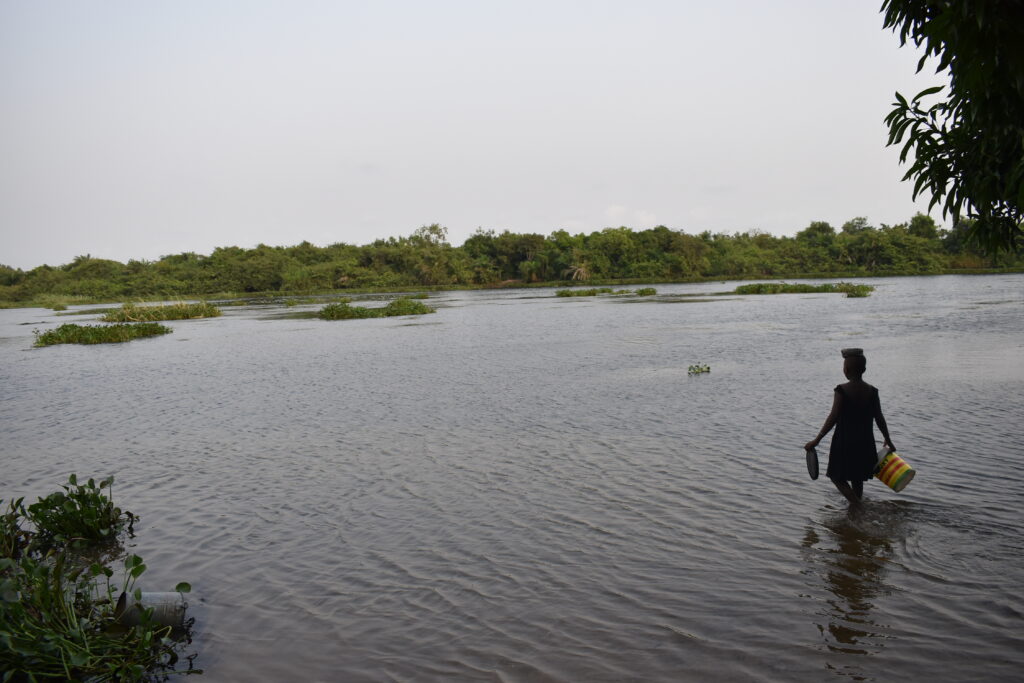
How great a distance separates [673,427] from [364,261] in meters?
124

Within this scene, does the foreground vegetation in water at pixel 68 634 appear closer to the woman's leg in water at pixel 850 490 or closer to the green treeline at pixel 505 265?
the woman's leg in water at pixel 850 490

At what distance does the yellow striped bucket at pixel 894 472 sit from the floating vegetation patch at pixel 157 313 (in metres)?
56.1

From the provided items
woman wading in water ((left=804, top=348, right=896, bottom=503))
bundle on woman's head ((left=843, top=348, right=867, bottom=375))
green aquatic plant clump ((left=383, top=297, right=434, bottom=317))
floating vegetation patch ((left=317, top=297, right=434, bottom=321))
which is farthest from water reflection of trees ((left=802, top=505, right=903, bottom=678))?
green aquatic plant clump ((left=383, top=297, right=434, bottom=317))

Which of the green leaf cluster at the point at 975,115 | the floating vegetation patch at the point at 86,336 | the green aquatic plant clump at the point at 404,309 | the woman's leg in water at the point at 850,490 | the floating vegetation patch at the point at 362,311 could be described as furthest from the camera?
the green aquatic plant clump at the point at 404,309

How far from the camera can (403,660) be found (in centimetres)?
517

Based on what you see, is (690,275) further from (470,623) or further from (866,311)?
(470,623)

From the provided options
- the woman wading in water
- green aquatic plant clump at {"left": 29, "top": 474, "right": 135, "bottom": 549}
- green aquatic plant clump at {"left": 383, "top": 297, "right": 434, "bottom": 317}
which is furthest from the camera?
green aquatic plant clump at {"left": 383, "top": 297, "right": 434, "bottom": 317}

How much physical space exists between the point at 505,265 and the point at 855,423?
395ft

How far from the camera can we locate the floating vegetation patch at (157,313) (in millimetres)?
53453

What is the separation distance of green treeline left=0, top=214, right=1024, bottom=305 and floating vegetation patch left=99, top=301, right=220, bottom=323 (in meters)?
55.5

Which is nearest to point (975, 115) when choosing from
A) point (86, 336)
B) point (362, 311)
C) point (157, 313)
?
point (86, 336)

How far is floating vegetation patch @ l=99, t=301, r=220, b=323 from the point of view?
175 ft

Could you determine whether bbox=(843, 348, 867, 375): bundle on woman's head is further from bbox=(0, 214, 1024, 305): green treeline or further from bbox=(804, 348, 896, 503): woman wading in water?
bbox=(0, 214, 1024, 305): green treeline

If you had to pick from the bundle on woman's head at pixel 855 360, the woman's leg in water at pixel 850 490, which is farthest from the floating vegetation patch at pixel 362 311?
the bundle on woman's head at pixel 855 360
